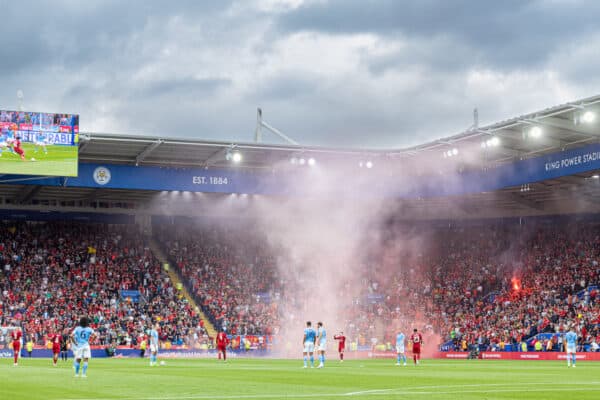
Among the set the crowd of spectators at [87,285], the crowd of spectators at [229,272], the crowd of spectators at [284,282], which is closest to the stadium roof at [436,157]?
the crowd of spectators at [284,282]

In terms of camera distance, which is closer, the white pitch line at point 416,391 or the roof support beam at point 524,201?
the white pitch line at point 416,391

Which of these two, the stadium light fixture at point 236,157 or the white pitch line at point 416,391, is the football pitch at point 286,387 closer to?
the white pitch line at point 416,391

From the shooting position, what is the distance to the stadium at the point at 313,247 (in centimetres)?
5159

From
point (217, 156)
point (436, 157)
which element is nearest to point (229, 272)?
point (217, 156)

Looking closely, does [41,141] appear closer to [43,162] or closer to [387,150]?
[43,162]

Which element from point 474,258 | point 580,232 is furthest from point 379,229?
point 580,232

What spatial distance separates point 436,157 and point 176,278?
21.4 meters

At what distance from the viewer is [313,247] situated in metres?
63.4

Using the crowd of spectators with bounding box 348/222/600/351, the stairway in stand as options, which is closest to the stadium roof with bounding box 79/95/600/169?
the crowd of spectators with bounding box 348/222/600/351

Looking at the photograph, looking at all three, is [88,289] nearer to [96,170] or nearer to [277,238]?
[96,170]

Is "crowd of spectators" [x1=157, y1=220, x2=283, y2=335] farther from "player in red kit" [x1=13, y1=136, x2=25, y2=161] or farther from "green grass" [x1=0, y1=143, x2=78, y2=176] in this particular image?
"player in red kit" [x1=13, y1=136, x2=25, y2=161]

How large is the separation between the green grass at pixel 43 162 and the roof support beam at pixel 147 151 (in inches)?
196

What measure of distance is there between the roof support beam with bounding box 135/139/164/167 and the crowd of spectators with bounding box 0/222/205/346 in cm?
944

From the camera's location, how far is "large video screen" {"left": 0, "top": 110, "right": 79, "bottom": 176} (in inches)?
1871
